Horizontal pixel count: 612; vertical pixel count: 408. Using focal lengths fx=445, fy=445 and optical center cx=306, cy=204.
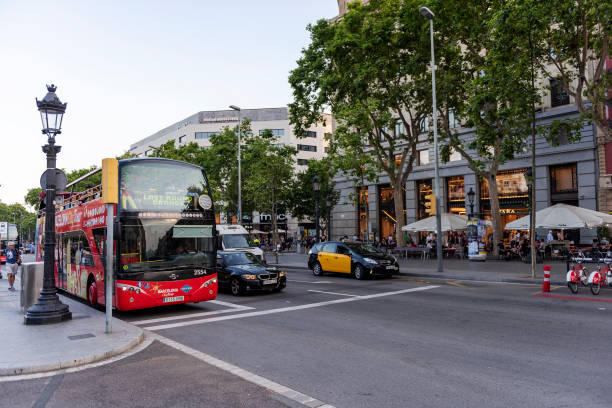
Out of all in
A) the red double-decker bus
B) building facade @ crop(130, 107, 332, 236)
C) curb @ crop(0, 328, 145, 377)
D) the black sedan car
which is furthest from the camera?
building facade @ crop(130, 107, 332, 236)

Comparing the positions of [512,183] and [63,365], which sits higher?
[512,183]

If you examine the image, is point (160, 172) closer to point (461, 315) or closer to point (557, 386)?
point (461, 315)

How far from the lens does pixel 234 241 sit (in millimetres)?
22719

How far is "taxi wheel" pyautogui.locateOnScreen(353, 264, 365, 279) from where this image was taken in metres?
18.3

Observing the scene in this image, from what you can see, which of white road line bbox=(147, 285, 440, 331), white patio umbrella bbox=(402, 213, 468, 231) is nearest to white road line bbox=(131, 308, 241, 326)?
white road line bbox=(147, 285, 440, 331)

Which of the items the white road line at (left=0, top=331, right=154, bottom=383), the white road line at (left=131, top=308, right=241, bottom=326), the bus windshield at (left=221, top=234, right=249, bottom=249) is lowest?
the white road line at (left=131, top=308, right=241, bottom=326)

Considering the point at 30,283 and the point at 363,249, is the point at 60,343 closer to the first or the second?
the point at 30,283

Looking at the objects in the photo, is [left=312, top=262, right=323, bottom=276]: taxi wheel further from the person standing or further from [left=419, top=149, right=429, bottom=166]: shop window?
[left=419, top=149, right=429, bottom=166]: shop window

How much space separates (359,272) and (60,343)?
12570 mm

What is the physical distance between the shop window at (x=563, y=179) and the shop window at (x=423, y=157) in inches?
399

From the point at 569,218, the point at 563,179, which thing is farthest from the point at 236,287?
the point at 563,179

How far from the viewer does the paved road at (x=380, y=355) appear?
5.16 m

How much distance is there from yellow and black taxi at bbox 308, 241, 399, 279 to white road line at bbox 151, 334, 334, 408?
11296mm

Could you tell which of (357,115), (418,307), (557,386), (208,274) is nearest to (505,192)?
(357,115)
